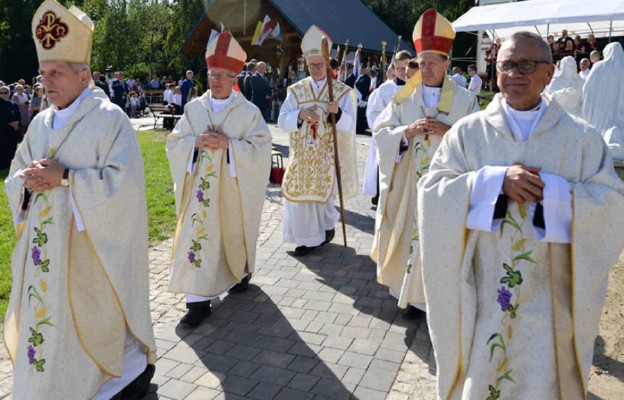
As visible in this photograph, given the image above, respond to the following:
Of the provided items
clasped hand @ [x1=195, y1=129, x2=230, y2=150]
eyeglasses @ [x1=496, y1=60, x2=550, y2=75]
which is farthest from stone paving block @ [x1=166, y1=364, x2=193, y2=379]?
eyeglasses @ [x1=496, y1=60, x2=550, y2=75]

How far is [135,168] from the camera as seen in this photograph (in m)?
3.39

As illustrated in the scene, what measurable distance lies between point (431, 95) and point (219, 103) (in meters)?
1.89

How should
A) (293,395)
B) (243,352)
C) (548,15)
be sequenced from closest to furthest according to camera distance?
(293,395), (243,352), (548,15)

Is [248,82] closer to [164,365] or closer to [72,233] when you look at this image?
[164,365]

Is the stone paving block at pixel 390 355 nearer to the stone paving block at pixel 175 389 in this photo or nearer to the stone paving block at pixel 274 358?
the stone paving block at pixel 274 358

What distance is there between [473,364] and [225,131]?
318cm

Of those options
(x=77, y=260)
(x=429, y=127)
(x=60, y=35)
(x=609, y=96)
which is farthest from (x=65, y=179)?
(x=609, y=96)

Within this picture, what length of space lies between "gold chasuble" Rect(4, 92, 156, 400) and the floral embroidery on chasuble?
11.3 ft

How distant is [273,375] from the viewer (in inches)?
156

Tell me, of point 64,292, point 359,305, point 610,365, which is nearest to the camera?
point 64,292

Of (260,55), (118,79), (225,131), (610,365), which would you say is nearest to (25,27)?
(260,55)

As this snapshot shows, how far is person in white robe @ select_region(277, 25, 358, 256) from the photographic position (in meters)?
6.68

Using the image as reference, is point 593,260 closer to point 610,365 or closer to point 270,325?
point 610,365

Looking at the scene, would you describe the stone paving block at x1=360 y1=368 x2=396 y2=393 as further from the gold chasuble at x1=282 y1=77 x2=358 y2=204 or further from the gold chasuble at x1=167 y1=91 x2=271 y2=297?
the gold chasuble at x1=282 y1=77 x2=358 y2=204
